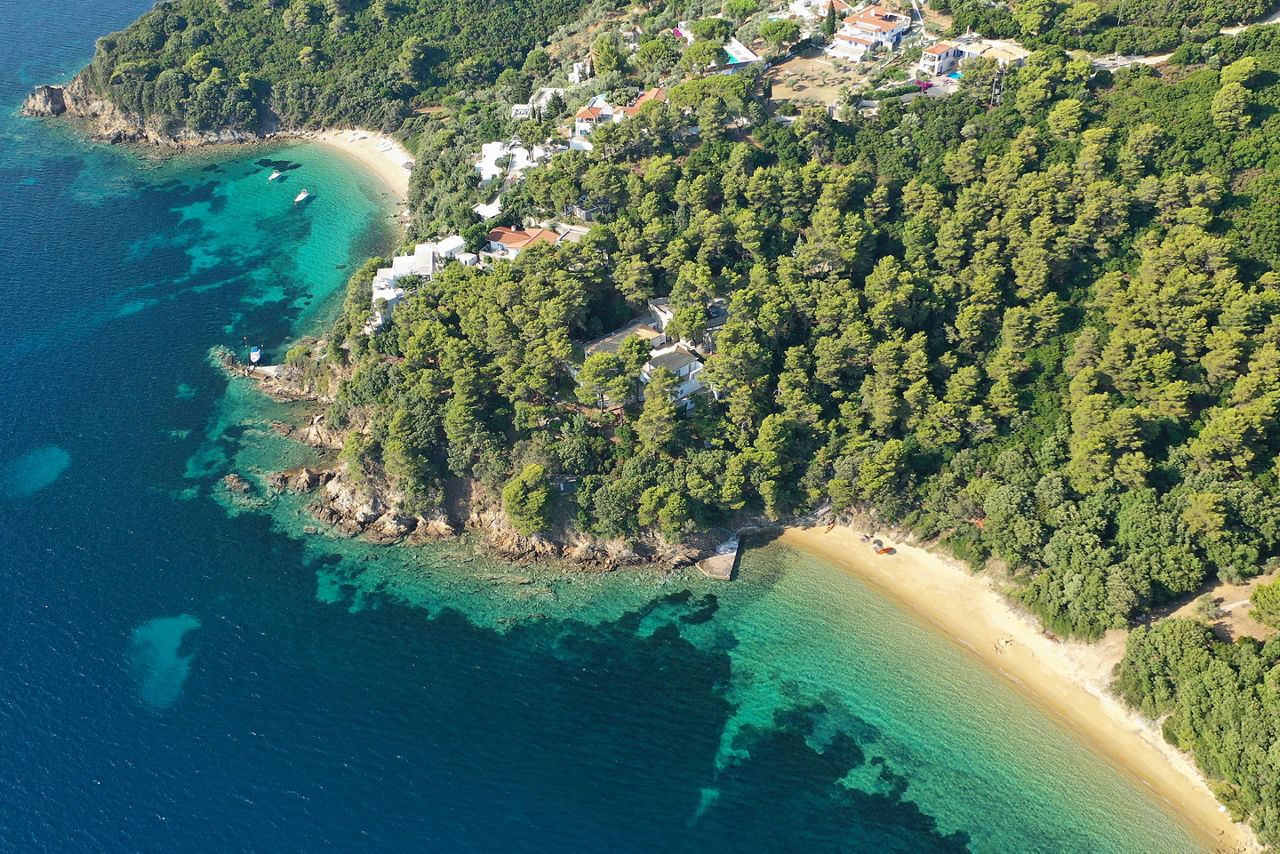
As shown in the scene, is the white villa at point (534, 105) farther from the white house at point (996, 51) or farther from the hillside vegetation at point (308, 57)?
the white house at point (996, 51)

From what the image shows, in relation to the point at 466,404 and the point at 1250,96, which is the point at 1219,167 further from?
the point at 466,404

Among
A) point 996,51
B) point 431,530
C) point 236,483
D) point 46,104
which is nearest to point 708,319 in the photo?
point 431,530

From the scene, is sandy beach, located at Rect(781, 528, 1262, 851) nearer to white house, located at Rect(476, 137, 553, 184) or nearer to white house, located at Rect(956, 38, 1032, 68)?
white house, located at Rect(476, 137, 553, 184)

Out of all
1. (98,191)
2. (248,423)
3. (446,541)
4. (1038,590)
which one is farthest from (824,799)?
(98,191)

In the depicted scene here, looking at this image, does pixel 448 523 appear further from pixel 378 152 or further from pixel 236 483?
pixel 378 152

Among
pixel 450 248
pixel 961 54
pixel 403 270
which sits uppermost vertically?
pixel 961 54

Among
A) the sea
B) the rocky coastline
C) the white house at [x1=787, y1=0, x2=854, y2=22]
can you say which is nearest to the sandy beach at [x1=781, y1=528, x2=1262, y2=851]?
the sea
